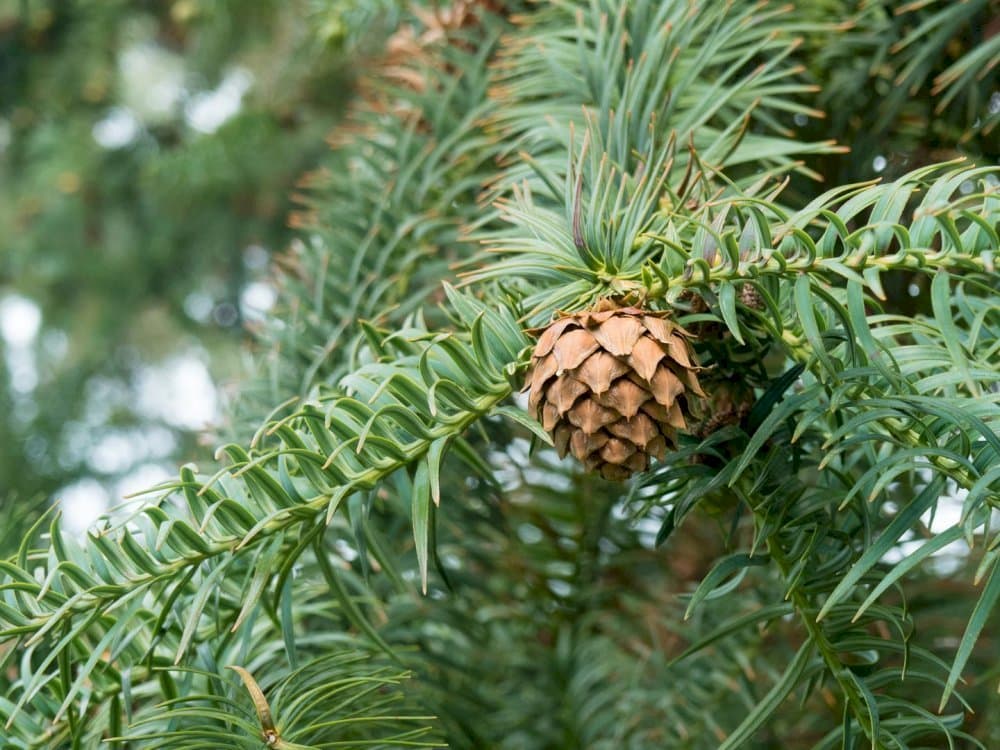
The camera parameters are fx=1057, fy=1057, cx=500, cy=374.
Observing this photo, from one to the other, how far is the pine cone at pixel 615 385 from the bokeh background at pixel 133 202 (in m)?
0.73

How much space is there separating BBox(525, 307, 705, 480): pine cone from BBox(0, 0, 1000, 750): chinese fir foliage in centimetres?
2

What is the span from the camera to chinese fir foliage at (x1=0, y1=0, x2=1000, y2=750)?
1.13 ft

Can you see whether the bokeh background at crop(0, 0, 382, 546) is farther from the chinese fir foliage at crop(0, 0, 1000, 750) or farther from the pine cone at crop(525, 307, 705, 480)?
the pine cone at crop(525, 307, 705, 480)

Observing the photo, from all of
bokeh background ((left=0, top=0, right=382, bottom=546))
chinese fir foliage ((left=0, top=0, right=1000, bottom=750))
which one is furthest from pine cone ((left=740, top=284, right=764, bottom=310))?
bokeh background ((left=0, top=0, right=382, bottom=546))

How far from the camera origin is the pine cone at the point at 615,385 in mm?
322

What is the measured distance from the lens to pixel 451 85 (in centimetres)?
60

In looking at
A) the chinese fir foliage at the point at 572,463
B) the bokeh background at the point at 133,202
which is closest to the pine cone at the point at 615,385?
the chinese fir foliage at the point at 572,463

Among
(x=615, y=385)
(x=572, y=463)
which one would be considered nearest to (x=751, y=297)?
(x=615, y=385)

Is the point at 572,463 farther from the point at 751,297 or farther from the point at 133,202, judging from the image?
the point at 133,202

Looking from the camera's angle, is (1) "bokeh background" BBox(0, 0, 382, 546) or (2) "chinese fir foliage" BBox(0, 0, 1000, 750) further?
(1) "bokeh background" BBox(0, 0, 382, 546)

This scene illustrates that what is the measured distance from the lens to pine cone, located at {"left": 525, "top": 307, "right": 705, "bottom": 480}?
322mm

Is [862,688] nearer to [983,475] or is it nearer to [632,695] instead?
[983,475]

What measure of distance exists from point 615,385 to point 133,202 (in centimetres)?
117

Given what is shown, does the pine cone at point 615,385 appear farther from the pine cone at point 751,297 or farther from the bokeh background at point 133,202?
the bokeh background at point 133,202
